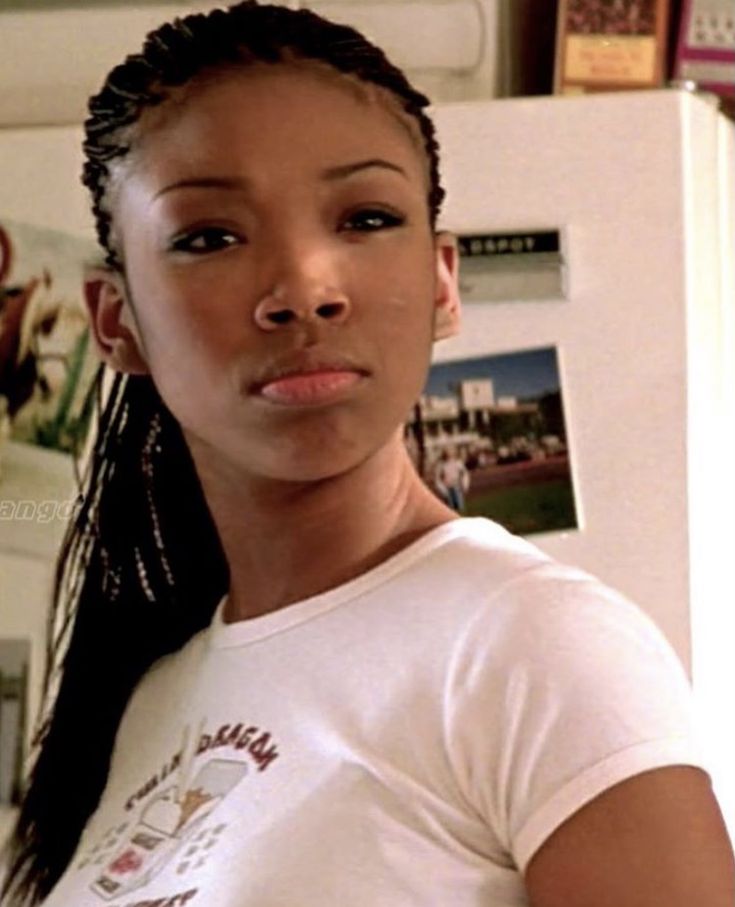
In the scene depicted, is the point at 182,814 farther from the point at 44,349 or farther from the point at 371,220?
the point at 44,349

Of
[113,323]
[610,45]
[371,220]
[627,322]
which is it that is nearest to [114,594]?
[113,323]

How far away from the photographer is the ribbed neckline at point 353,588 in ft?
1.76

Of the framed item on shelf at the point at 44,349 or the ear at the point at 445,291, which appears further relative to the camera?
the framed item on shelf at the point at 44,349

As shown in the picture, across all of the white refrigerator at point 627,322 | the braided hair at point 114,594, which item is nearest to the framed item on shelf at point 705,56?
the white refrigerator at point 627,322

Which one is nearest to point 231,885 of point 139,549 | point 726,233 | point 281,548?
point 281,548

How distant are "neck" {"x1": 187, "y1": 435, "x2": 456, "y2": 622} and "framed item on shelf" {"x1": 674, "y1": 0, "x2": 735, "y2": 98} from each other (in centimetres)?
67

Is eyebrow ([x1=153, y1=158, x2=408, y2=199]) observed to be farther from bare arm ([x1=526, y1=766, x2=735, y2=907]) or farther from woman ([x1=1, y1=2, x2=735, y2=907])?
bare arm ([x1=526, y1=766, x2=735, y2=907])

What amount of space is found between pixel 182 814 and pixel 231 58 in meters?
0.26

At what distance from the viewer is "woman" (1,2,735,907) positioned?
0.44 meters

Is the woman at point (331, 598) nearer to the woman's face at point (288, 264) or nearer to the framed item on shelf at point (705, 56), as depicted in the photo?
the woman's face at point (288, 264)

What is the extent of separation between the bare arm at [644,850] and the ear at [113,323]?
0.26 m

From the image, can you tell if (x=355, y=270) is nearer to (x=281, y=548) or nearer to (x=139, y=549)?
(x=281, y=548)

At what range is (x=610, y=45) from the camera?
3.76 ft

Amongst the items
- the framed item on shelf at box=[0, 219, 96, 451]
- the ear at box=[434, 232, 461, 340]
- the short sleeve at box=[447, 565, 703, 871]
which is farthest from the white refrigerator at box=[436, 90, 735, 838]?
the short sleeve at box=[447, 565, 703, 871]
